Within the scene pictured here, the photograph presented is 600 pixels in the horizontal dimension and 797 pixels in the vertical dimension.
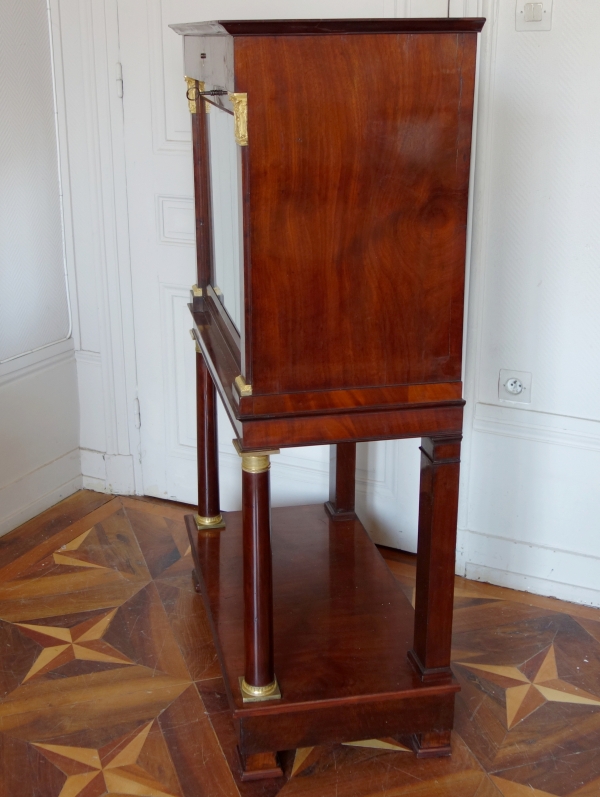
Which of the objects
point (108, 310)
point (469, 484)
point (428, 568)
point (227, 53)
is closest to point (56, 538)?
point (108, 310)

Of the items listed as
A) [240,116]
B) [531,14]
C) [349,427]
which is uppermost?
[531,14]

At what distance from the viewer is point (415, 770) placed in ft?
7.12

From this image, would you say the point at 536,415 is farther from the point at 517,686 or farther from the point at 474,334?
the point at 517,686

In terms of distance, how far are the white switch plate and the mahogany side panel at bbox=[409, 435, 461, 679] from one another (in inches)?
50.7

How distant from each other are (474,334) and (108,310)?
1.42m

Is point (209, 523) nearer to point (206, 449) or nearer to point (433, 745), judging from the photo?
point (206, 449)

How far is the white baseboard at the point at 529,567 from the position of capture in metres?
2.86

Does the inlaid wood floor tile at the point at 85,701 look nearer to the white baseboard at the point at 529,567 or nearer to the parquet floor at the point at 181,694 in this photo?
the parquet floor at the point at 181,694

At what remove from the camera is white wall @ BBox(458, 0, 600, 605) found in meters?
2.55

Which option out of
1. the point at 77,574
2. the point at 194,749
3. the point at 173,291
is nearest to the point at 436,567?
the point at 194,749

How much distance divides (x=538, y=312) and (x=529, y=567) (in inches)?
32.6

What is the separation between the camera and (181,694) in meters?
2.44

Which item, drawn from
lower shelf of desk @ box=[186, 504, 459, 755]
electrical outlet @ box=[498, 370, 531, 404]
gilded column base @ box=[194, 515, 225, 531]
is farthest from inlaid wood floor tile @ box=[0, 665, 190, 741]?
electrical outlet @ box=[498, 370, 531, 404]

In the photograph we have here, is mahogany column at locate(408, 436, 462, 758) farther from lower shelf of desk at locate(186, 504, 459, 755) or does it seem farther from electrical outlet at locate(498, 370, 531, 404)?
Answer: electrical outlet at locate(498, 370, 531, 404)
